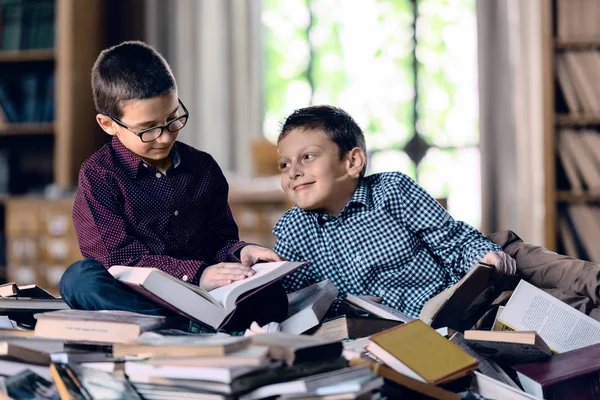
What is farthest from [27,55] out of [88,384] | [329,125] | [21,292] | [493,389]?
[493,389]

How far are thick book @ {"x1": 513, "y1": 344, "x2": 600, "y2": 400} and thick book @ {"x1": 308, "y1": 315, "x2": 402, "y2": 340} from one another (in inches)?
10.4

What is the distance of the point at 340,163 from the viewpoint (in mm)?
1874

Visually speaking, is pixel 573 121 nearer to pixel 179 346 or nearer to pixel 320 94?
pixel 320 94

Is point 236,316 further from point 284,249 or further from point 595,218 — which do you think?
point 595,218

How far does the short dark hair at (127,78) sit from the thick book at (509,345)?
796mm

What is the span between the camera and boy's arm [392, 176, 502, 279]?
5.95 ft

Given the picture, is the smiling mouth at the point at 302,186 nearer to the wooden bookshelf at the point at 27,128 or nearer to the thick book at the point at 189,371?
the thick book at the point at 189,371

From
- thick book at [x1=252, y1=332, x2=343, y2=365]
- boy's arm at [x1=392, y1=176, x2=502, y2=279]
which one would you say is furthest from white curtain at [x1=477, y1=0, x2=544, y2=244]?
thick book at [x1=252, y1=332, x2=343, y2=365]

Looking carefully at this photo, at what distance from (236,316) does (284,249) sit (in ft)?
1.22

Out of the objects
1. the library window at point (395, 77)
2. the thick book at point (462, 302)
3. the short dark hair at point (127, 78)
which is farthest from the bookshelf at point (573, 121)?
the short dark hair at point (127, 78)

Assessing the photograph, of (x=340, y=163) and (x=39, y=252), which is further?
(x=39, y=252)

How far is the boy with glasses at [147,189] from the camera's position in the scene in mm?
1677

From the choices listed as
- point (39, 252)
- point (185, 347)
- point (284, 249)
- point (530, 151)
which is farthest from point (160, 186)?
point (530, 151)

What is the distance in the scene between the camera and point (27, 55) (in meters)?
3.89
